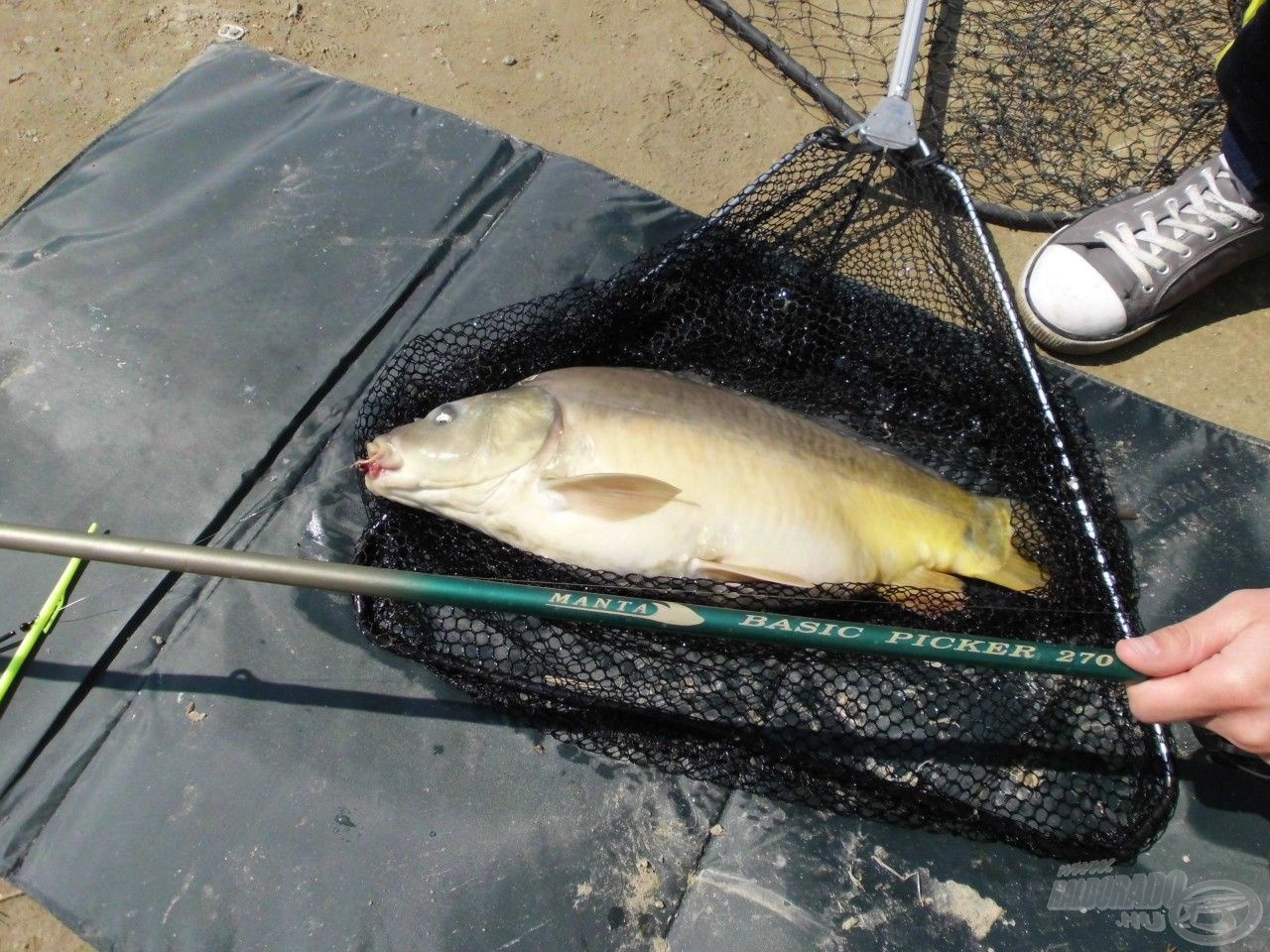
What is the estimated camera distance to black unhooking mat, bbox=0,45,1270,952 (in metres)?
2.04

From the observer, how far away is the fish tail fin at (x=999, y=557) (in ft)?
7.32

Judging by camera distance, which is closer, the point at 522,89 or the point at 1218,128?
the point at 1218,128

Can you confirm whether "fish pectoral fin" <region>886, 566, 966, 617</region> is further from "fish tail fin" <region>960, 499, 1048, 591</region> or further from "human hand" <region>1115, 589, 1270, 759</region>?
"human hand" <region>1115, 589, 1270, 759</region>

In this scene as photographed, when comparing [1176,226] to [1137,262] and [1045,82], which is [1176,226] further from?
[1045,82]

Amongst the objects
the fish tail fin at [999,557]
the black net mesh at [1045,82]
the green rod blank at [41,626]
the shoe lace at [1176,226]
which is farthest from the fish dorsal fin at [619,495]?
the black net mesh at [1045,82]

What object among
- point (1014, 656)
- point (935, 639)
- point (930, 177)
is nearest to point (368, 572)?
point (935, 639)

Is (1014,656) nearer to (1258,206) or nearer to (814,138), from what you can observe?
(814,138)

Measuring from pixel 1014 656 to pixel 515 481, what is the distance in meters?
1.23

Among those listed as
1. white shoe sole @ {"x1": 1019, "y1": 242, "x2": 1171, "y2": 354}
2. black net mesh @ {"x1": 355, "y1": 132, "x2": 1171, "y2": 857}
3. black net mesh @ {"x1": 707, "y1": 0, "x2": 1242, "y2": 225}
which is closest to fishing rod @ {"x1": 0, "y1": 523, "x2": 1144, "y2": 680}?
black net mesh @ {"x1": 355, "y1": 132, "x2": 1171, "y2": 857}

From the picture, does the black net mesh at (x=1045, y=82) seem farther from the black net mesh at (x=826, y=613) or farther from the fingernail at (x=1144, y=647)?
the fingernail at (x=1144, y=647)

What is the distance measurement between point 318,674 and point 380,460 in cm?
61

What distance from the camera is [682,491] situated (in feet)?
7.11

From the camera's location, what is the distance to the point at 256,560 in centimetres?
169
